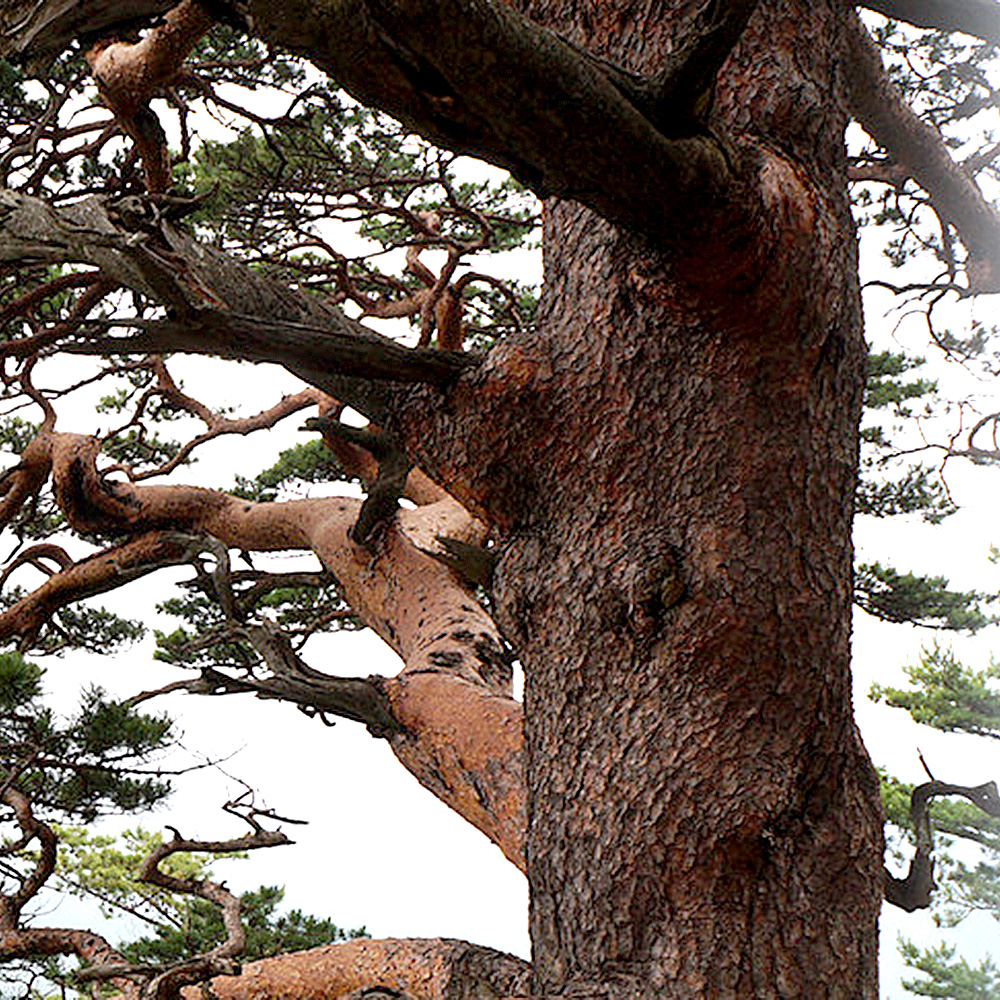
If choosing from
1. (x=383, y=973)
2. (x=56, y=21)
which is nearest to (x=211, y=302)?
(x=56, y=21)

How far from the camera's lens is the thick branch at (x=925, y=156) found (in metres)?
1.89

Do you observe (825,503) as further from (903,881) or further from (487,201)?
(487,201)

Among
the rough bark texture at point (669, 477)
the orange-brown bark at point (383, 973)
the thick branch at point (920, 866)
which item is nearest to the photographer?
the rough bark texture at point (669, 477)

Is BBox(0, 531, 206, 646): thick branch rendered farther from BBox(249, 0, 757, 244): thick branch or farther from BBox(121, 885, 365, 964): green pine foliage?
BBox(249, 0, 757, 244): thick branch

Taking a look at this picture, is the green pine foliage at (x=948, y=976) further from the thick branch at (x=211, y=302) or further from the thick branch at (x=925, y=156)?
the thick branch at (x=211, y=302)

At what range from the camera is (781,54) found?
120 cm

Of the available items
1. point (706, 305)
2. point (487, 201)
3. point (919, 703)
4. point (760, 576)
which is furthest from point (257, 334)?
point (919, 703)

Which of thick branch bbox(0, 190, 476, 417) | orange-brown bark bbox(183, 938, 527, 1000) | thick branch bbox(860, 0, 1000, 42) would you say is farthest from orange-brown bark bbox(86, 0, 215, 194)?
orange-brown bark bbox(183, 938, 527, 1000)

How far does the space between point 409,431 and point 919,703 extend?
11.1ft

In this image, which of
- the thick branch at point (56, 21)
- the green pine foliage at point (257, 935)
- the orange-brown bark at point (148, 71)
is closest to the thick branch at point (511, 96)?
the thick branch at point (56, 21)

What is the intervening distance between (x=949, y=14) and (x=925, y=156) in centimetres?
73

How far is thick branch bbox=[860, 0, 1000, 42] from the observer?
143 cm

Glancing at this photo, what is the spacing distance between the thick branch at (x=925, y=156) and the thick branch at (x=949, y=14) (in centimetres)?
22

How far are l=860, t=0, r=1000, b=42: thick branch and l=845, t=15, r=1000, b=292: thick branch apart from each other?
221 mm
